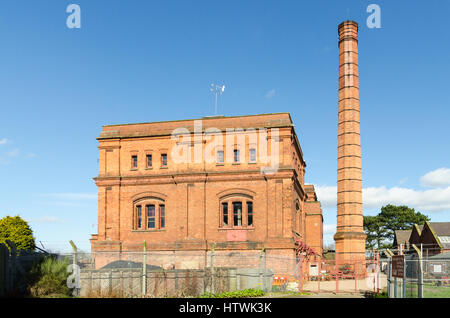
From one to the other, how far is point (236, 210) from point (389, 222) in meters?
62.5

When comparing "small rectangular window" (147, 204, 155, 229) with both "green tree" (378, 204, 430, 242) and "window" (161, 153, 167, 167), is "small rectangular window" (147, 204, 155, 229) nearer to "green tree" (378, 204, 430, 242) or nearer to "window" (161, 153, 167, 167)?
"window" (161, 153, 167, 167)

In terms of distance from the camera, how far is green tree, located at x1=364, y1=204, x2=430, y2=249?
8725cm

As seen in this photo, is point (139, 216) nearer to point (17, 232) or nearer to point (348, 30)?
point (17, 232)

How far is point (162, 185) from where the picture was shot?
35.0 m

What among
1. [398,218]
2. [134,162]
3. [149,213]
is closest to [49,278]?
[149,213]

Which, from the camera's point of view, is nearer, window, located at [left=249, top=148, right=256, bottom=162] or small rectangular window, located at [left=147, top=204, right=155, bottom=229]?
window, located at [left=249, top=148, right=256, bottom=162]

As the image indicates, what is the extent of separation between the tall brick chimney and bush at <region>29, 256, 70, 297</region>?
1210 inches

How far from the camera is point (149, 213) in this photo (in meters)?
35.4

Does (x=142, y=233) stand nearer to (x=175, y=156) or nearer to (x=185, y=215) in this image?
(x=185, y=215)

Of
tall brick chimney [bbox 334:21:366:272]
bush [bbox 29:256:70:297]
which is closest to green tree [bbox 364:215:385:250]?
tall brick chimney [bbox 334:21:366:272]

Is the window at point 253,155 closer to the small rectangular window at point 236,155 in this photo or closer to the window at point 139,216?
the small rectangular window at point 236,155

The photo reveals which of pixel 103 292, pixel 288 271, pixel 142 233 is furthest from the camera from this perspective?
pixel 142 233

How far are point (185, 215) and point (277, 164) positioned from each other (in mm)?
7384
